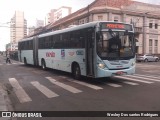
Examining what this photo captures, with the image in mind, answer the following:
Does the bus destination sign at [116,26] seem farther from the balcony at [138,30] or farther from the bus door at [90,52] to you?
the balcony at [138,30]

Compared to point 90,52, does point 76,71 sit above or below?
below

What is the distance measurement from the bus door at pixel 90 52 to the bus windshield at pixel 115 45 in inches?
20.7

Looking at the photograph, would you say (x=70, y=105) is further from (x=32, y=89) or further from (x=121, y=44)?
(x=121, y=44)

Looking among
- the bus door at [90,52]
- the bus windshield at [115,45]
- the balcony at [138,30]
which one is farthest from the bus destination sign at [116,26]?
the balcony at [138,30]

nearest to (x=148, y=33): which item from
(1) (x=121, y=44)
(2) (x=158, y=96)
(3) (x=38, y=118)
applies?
(1) (x=121, y=44)

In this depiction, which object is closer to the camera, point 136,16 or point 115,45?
point 115,45

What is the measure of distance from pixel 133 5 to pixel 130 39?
4019 cm

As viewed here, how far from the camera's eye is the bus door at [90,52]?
13.1m

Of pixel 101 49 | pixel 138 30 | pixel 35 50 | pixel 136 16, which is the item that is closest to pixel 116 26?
pixel 101 49

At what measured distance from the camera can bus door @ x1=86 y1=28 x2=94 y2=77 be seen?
13.1 meters

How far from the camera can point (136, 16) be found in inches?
2031

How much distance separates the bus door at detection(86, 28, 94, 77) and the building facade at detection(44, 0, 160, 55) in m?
34.3

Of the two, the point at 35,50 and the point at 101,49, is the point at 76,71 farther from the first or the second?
the point at 35,50

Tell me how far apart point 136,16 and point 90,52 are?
40.7 metres
